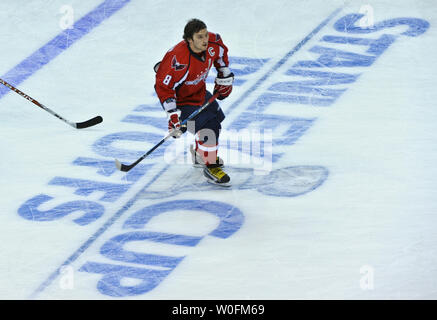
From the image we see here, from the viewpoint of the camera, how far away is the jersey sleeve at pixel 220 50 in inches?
229

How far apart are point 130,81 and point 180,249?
87.2 inches

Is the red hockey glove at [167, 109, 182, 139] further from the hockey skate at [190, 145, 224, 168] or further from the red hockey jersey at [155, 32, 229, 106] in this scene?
the hockey skate at [190, 145, 224, 168]

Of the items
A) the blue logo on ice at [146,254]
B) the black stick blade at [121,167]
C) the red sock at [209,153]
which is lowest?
the blue logo on ice at [146,254]

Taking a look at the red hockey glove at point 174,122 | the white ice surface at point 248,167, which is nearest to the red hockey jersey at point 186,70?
the red hockey glove at point 174,122

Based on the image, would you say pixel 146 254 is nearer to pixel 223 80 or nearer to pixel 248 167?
pixel 248 167

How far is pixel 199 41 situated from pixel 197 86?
38 centimetres

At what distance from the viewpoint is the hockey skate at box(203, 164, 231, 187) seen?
5.95 metres

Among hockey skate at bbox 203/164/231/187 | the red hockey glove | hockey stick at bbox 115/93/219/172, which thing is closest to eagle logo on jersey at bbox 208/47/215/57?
hockey stick at bbox 115/93/219/172

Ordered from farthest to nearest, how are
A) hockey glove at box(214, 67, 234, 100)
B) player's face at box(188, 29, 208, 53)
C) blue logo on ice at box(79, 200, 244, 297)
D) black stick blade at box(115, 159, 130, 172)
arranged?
1. hockey glove at box(214, 67, 234, 100)
2. black stick blade at box(115, 159, 130, 172)
3. player's face at box(188, 29, 208, 53)
4. blue logo on ice at box(79, 200, 244, 297)

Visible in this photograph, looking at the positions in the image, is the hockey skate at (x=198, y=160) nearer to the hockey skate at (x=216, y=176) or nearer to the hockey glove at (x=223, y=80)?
the hockey skate at (x=216, y=176)

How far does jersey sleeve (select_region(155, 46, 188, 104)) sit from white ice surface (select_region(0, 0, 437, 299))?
2.03 feet

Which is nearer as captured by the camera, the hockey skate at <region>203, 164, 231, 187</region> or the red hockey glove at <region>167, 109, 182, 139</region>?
the red hockey glove at <region>167, 109, 182, 139</region>

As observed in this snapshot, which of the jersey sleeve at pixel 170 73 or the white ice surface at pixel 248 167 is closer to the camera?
the white ice surface at pixel 248 167

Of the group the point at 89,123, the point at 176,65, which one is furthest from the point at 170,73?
the point at 89,123
